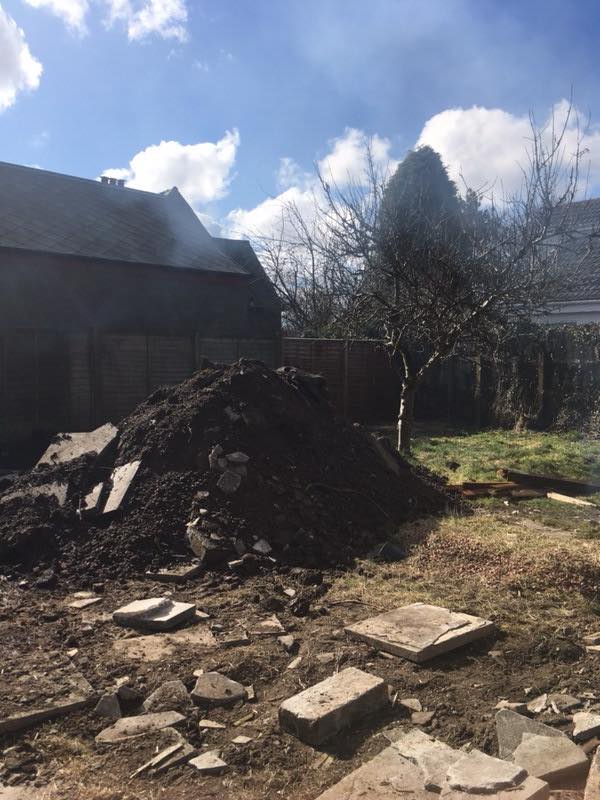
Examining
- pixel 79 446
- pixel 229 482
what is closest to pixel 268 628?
pixel 229 482

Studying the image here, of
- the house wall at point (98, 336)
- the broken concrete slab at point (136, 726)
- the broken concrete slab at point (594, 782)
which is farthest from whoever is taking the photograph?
the house wall at point (98, 336)

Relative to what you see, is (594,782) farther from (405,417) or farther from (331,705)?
(405,417)

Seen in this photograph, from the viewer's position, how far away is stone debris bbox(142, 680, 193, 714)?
3.00 meters

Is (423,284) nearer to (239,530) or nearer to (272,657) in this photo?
(239,530)

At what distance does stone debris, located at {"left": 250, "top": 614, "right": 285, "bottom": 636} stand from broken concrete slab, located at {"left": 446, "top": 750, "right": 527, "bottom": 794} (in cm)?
158

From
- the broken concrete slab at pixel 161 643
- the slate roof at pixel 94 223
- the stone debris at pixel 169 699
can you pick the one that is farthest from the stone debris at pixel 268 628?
the slate roof at pixel 94 223

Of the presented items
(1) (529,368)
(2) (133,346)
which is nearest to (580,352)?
(1) (529,368)

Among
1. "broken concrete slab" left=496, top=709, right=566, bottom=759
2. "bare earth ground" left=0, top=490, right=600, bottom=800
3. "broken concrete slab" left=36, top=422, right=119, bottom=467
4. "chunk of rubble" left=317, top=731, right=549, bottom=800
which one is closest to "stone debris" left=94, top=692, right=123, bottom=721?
"bare earth ground" left=0, top=490, right=600, bottom=800

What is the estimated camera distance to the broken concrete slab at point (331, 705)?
106 inches

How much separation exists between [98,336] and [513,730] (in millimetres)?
10236

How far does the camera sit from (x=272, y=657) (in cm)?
351

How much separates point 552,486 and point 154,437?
4.91 meters

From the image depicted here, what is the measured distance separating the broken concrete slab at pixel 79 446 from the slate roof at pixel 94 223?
674 centimetres

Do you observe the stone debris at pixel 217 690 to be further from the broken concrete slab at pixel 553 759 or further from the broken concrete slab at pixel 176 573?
the broken concrete slab at pixel 176 573
